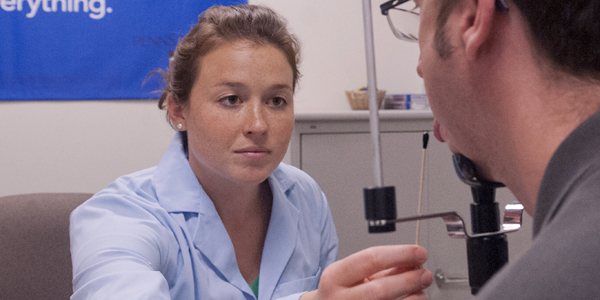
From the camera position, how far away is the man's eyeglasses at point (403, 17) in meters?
0.67

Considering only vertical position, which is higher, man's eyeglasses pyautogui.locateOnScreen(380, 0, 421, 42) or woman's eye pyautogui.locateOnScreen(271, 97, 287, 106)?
man's eyeglasses pyautogui.locateOnScreen(380, 0, 421, 42)

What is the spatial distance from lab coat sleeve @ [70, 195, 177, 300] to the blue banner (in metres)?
1.44

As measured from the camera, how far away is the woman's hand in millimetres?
636

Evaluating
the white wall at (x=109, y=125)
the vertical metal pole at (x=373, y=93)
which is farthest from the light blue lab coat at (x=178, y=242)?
the white wall at (x=109, y=125)

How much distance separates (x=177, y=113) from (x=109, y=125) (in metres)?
1.28

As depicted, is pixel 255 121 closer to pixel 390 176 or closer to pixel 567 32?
pixel 567 32

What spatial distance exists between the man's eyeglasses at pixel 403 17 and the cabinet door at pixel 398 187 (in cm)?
102

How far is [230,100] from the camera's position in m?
1.01

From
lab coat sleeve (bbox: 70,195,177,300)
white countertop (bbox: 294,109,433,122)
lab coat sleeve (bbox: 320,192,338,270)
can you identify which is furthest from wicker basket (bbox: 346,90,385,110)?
lab coat sleeve (bbox: 70,195,177,300)

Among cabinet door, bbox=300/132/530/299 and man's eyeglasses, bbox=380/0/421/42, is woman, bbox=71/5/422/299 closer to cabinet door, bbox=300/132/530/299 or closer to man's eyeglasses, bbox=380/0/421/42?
man's eyeglasses, bbox=380/0/421/42

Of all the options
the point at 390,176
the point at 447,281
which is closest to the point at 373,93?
the point at 390,176

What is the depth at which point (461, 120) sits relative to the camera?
1.64ft

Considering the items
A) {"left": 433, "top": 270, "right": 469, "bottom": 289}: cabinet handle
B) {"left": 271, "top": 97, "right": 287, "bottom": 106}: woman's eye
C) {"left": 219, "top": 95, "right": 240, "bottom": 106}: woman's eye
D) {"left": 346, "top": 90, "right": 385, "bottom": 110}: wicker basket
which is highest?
{"left": 219, "top": 95, "right": 240, "bottom": 106}: woman's eye

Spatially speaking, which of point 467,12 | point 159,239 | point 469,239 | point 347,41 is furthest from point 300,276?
point 347,41
